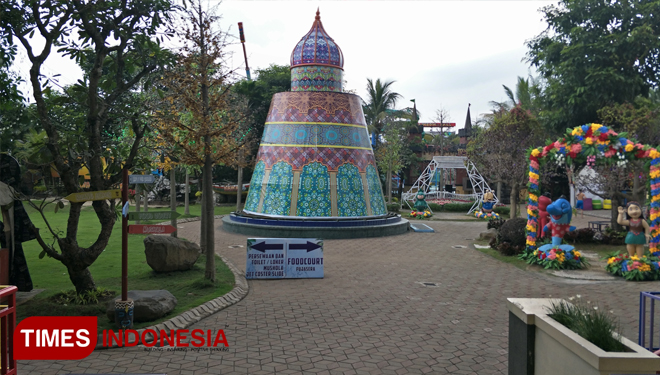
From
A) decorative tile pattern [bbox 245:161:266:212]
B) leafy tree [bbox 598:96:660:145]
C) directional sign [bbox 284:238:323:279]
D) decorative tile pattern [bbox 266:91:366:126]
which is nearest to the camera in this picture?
directional sign [bbox 284:238:323:279]

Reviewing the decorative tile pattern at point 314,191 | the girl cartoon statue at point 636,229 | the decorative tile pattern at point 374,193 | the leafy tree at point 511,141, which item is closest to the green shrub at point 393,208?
the leafy tree at point 511,141

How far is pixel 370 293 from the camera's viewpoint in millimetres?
9398

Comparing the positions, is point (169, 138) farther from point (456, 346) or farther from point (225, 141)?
point (456, 346)

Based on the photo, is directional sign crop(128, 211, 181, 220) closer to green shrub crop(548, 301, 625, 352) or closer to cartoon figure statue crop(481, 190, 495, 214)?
green shrub crop(548, 301, 625, 352)

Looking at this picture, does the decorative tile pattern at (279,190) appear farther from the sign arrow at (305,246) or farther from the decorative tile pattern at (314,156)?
the sign arrow at (305,246)

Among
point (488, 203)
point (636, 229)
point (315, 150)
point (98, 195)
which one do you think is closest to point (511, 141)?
point (488, 203)

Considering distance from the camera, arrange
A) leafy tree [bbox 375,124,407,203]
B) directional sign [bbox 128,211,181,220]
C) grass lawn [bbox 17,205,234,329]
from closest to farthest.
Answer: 1. directional sign [bbox 128,211,181,220]
2. grass lawn [bbox 17,205,234,329]
3. leafy tree [bbox 375,124,407,203]

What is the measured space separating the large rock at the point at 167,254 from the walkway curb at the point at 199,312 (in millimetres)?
1348

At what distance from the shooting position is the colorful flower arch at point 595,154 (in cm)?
1172

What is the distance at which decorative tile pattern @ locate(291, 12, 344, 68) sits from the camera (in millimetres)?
18641

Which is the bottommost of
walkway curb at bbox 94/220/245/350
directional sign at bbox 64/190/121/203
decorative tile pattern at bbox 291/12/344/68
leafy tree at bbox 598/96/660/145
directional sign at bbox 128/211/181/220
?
walkway curb at bbox 94/220/245/350

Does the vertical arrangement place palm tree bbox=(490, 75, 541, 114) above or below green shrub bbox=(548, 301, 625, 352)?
above

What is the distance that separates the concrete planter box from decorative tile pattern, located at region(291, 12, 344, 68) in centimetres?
1531

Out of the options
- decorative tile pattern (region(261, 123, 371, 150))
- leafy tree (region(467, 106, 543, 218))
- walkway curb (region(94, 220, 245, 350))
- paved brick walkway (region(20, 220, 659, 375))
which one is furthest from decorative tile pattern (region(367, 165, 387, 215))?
walkway curb (region(94, 220, 245, 350))
